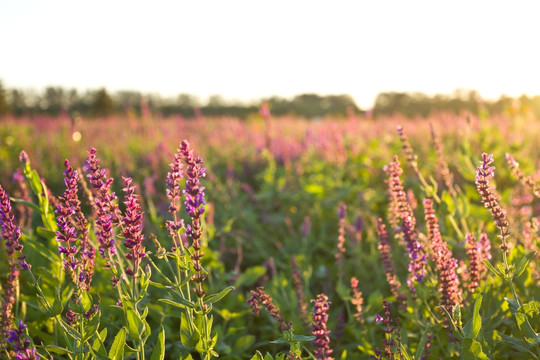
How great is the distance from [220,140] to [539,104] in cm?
1273

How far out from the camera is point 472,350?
1628 millimetres

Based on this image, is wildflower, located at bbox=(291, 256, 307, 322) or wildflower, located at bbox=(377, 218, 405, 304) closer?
wildflower, located at bbox=(377, 218, 405, 304)

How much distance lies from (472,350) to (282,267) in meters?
2.11

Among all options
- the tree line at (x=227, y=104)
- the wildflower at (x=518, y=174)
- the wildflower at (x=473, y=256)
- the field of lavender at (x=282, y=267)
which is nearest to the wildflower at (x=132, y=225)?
the field of lavender at (x=282, y=267)

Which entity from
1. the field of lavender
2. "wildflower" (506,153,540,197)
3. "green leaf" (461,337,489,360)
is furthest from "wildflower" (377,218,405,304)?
"wildflower" (506,153,540,197)

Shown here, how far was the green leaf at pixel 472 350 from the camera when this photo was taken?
5.30 feet

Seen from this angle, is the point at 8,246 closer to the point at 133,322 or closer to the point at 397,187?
the point at 133,322

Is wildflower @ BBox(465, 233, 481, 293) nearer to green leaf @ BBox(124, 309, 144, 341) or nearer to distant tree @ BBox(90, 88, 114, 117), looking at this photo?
green leaf @ BBox(124, 309, 144, 341)

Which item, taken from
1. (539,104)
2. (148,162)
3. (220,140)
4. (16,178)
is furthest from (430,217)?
(539,104)

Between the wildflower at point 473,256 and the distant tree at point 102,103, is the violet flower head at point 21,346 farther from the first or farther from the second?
the distant tree at point 102,103

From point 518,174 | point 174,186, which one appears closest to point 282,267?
point 518,174

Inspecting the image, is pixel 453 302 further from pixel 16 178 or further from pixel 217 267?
pixel 16 178

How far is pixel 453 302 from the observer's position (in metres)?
1.94

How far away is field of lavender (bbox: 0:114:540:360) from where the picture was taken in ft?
5.36
